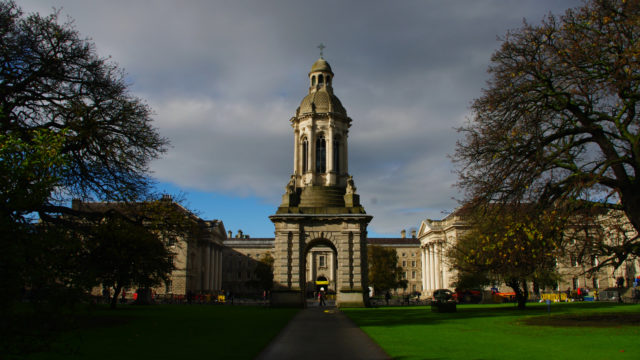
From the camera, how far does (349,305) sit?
42.4 m

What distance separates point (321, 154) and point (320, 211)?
24.8 ft

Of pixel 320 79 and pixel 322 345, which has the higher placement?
pixel 320 79

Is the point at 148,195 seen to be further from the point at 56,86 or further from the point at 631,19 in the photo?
the point at 631,19

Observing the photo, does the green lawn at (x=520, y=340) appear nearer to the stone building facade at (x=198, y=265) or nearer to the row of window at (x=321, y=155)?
the row of window at (x=321, y=155)

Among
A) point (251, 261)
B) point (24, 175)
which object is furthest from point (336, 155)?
point (251, 261)

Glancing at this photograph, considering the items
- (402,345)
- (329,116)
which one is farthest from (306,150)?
(402,345)

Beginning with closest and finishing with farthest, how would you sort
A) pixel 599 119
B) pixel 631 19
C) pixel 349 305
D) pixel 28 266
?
pixel 28 266
pixel 631 19
pixel 599 119
pixel 349 305

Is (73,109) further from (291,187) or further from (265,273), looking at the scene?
(265,273)

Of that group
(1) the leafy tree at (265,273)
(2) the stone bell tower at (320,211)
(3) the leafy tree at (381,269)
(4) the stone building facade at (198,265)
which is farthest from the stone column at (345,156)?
(1) the leafy tree at (265,273)

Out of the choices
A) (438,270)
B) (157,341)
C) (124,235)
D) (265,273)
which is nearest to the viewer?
(157,341)

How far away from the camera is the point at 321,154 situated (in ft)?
162

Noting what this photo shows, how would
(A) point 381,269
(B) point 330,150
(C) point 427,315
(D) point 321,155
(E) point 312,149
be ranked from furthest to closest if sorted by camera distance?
(A) point 381,269, (D) point 321,155, (E) point 312,149, (B) point 330,150, (C) point 427,315

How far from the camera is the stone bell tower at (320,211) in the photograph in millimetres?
42812

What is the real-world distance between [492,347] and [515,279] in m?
25.4
